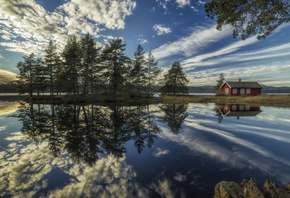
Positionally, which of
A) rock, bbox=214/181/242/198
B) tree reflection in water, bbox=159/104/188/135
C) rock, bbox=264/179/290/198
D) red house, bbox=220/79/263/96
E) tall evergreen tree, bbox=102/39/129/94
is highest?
tall evergreen tree, bbox=102/39/129/94

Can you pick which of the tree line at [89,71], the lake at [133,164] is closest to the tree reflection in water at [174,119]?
the lake at [133,164]

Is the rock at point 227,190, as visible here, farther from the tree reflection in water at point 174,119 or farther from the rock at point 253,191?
the tree reflection in water at point 174,119

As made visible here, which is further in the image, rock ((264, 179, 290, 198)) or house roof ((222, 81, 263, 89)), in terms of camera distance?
house roof ((222, 81, 263, 89))

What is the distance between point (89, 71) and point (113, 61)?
26.2 ft

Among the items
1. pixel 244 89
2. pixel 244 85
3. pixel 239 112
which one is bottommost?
pixel 239 112

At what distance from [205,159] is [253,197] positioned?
2.70m

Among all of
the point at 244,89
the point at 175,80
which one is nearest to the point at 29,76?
the point at 175,80

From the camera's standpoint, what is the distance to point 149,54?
141 ft

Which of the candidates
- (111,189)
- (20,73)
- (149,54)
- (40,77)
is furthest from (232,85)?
(20,73)

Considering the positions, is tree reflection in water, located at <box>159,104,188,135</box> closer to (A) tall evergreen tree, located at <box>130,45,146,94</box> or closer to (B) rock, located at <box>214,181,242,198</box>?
(B) rock, located at <box>214,181,242,198</box>

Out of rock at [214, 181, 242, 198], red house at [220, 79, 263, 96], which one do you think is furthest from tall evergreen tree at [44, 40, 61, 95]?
red house at [220, 79, 263, 96]

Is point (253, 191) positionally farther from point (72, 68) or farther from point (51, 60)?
point (51, 60)

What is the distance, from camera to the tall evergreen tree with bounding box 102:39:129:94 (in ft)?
116

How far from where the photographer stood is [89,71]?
3175cm
